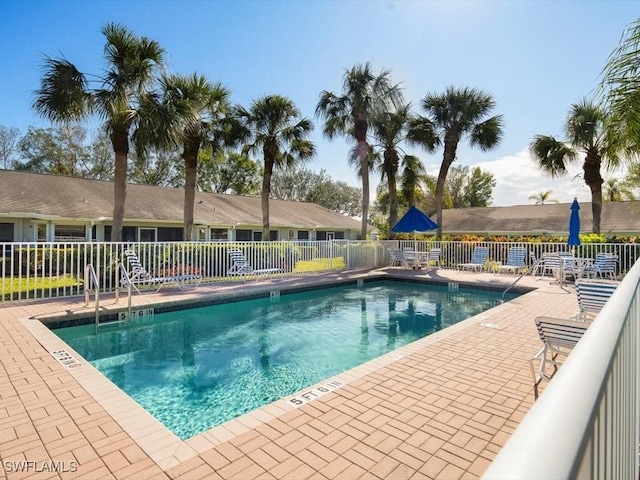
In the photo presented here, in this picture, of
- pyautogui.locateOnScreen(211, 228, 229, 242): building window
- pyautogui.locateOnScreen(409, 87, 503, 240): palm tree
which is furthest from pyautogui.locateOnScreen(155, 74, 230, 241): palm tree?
pyautogui.locateOnScreen(409, 87, 503, 240): palm tree

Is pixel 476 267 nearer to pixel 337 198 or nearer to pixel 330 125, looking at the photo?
pixel 330 125

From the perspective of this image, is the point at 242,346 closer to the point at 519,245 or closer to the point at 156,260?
the point at 156,260

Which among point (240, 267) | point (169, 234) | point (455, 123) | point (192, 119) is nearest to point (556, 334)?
point (240, 267)

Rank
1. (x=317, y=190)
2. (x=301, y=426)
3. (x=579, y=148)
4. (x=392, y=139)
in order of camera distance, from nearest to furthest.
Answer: (x=301, y=426), (x=579, y=148), (x=392, y=139), (x=317, y=190)

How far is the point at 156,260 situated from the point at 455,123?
16716 millimetres

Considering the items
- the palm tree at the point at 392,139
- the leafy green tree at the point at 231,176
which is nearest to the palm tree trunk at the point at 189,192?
the palm tree at the point at 392,139

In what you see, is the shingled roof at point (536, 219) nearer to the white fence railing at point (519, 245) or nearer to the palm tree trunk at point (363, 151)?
the white fence railing at point (519, 245)

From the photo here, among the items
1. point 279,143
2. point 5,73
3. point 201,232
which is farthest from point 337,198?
point 5,73

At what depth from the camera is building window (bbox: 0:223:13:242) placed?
17.1m

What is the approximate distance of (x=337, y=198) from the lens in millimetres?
51969

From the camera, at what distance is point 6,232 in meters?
17.3

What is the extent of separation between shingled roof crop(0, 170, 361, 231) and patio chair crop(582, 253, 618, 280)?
57.4ft

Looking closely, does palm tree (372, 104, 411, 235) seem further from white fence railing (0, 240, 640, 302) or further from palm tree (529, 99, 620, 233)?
palm tree (529, 99, 620, 233)

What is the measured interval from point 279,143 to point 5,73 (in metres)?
13.4
